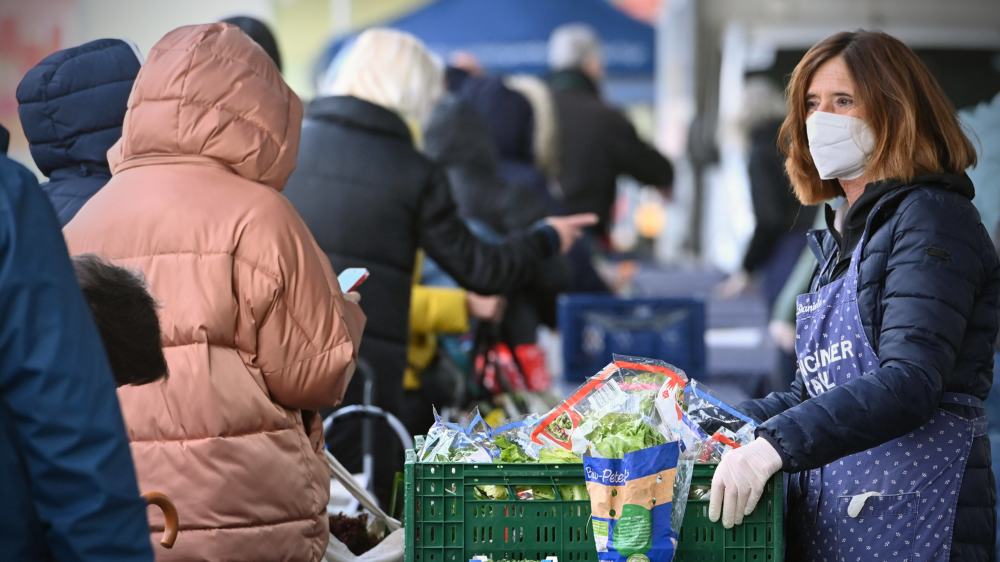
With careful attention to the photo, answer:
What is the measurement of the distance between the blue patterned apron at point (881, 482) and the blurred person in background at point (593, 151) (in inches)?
→ 245

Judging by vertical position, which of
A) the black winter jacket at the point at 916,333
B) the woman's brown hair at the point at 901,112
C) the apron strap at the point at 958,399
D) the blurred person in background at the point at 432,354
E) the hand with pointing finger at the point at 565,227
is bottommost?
the blurred person in background at the point at 432,354

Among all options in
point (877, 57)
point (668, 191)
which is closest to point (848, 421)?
point (877, 57)

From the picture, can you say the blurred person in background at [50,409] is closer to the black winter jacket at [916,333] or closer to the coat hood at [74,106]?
the black winter jacket at [916,333]

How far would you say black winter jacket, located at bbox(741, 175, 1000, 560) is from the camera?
9.68ft

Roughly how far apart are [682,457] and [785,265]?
6.24 metres

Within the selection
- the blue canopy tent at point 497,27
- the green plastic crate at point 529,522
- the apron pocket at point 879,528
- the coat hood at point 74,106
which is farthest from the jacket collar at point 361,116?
the blue canopy tent at point 497,27

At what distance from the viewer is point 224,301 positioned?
3.39 m

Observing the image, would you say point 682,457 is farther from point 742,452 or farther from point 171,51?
point 171,51

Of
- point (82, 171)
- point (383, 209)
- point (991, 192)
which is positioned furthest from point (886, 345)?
point (991, 192)

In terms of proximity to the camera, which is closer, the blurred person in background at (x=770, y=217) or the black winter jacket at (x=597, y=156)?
the blurred person in background at (x=770, y=217)

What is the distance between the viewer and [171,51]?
3.67 metres

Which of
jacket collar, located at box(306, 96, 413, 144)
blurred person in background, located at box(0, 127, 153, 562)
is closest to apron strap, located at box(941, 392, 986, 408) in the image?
blurred person in background, located at box(0, 127, 153, 562)

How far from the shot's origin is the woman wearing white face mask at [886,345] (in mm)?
2965

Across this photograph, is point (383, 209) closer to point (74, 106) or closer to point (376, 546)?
point (74, 106)
